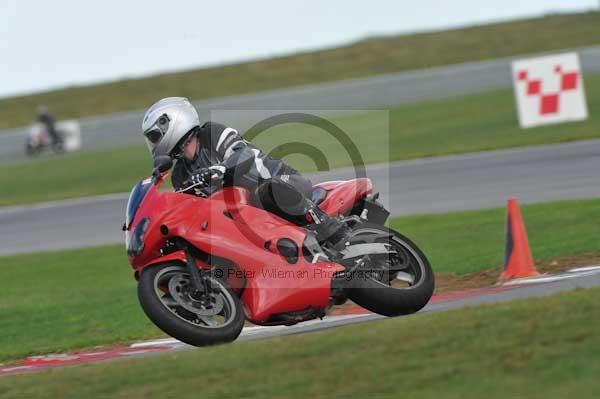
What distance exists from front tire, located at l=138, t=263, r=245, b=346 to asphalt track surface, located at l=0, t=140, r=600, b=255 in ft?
24.8

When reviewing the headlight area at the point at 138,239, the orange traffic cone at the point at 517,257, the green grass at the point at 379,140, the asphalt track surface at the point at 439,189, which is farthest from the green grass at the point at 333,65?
the headlight area at the point at 138,239

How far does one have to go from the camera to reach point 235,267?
23.7ft

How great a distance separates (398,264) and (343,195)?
0.68m

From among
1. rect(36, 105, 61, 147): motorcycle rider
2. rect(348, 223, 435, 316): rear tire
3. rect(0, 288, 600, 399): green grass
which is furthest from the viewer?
rect(36, 105, 61, 147): motorcycle rider

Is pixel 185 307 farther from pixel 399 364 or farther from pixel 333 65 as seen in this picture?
pixel 333 65

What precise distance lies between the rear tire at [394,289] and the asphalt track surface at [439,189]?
6237 millimetres

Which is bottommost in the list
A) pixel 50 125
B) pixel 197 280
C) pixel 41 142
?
pixel 41 142

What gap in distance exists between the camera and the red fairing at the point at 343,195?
7866 mm

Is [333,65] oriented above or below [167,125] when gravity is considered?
below

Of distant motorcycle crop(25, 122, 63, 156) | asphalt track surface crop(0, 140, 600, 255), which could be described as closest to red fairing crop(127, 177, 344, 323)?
asphalt track surface crop(0, 140, 600, 255)

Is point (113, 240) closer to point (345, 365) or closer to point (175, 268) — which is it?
point (175, 268)

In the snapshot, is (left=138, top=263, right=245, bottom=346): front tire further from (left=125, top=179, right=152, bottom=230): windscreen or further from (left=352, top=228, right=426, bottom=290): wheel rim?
(left=352, top=228, right=426, bottom=290): wheel rim

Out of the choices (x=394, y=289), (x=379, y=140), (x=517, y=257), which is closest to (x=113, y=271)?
(x=517, y=257)

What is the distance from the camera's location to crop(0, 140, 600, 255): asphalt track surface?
1453 cm
